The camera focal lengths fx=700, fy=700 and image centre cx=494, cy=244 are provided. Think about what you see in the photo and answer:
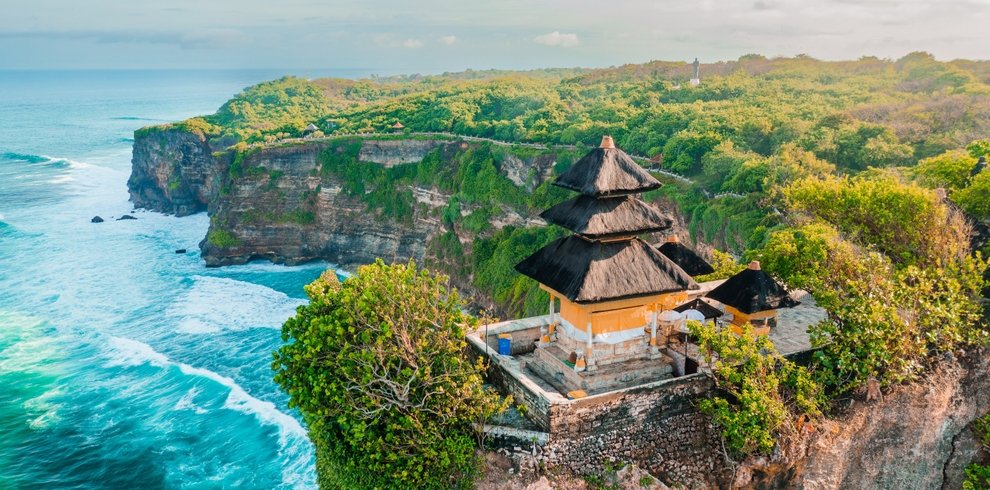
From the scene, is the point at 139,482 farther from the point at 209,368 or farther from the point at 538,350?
the point at 538,350

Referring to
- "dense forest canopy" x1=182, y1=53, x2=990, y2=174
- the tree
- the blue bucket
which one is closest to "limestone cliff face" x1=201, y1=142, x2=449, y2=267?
"dense forest canopy" x1=182, y1=53, x2=990, y2=174

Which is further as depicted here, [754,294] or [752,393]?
[754,294]

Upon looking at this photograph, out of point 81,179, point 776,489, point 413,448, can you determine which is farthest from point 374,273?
point 81,179

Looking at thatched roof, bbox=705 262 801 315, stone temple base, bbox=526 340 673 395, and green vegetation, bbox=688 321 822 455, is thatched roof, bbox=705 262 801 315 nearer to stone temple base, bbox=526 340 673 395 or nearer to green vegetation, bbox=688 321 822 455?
green vegetation, bbox=688 321 822 455

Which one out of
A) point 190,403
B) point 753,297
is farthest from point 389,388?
point 190,403

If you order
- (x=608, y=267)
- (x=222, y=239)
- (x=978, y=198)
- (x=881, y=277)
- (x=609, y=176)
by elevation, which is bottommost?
(x=222, y=239)

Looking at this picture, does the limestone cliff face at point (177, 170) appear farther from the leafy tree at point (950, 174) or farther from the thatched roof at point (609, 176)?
the leafy tree at point (950, 174)

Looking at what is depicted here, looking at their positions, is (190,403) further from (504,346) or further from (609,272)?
(609,272)
